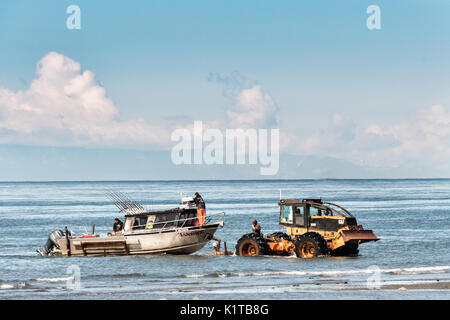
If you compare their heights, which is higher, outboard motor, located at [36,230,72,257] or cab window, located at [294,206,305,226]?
cab window, located at [294,206,305,226]

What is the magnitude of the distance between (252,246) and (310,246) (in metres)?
3.21

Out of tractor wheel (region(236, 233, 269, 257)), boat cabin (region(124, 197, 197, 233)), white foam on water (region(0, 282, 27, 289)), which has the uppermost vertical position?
boat cabin (region(124, 197, 197, 233))

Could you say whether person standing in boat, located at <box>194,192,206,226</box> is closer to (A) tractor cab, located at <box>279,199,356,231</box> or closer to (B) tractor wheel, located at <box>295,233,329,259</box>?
(A) tractor cab, located at <box>279,199,356,231</box>

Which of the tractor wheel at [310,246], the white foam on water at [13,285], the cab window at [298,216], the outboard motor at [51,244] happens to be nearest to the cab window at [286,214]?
the cab window at [298,216]

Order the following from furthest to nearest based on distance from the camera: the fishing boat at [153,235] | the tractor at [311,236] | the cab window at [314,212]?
the fishing boat at [153,235] < the cab window at [314,212] < the tractor at [311,236]

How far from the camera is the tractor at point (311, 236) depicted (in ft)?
108

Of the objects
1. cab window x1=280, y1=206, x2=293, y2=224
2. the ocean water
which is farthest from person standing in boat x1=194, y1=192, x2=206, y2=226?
cab window x1=280, y1=206, x2=293, y2=224

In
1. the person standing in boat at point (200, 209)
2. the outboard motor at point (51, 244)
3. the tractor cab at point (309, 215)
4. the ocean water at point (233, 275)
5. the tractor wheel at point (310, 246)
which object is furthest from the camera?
the outboard motor at point (51, 244)

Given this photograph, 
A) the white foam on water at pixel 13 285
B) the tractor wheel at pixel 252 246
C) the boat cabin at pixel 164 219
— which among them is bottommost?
the white foam on water at pixel 13 285

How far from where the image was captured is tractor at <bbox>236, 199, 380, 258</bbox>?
32.8 metres

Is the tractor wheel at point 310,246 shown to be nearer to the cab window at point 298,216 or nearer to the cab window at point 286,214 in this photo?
the cab window at point 298,216

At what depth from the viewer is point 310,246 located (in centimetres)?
3300

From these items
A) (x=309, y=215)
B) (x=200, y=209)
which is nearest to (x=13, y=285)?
(x=200, y=209)
